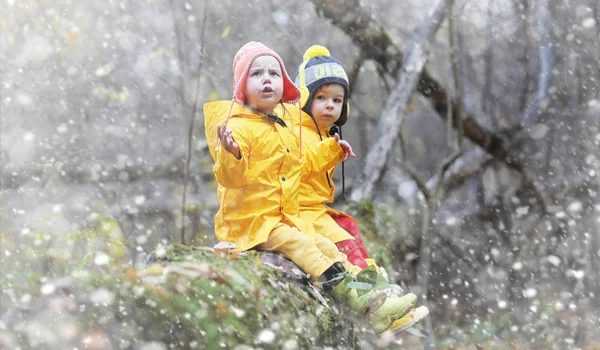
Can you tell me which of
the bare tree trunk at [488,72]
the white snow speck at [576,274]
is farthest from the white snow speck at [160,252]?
the bare tree trunk at [488,72]

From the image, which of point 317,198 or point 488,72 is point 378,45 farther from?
point 488,72

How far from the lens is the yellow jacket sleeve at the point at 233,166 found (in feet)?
9.12

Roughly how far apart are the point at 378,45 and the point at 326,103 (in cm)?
311

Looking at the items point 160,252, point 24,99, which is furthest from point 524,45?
point 160,252

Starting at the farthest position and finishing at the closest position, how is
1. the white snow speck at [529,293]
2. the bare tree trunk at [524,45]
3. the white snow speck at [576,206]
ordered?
the bare tree trunk at [524,45] < the white snow speck at [576,206] < the white snow speck at [529,293]

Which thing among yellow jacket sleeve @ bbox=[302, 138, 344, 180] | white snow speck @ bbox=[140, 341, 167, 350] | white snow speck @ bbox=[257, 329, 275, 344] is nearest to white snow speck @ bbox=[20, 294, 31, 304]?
white snow speck @ bbox=[140, 341, 167, 350]

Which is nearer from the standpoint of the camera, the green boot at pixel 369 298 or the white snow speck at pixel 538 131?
the green boot at pixel 369 298

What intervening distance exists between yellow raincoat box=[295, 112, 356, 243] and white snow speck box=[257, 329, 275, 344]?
1.03 meters

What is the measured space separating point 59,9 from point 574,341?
258 inches

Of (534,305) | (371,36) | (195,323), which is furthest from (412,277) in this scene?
(195,323)

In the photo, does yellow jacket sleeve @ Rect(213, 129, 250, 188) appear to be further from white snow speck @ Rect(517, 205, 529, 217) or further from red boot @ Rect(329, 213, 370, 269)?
white snow speck @ Rect(517, 205, 529, 217)

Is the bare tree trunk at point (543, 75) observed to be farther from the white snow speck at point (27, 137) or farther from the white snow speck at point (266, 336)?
the white snow speck at point (27, 137)

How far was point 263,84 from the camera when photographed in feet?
9.91

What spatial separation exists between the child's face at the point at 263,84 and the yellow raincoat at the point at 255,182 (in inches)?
2.5
